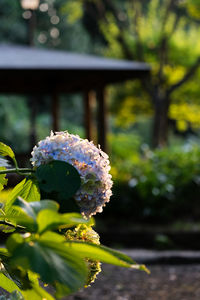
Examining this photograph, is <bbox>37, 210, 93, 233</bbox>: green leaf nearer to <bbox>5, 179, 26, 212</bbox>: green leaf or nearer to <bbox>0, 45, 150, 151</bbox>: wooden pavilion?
<bbox>5, 179, 26, 212</bbox>: green leaf

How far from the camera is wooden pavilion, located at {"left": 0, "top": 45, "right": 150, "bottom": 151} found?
27.5ft

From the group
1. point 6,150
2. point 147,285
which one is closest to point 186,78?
point 147,285

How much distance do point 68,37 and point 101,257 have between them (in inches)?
976

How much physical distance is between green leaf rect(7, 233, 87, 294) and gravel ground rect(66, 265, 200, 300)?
10.7ft

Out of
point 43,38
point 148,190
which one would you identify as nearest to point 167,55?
point 148,190

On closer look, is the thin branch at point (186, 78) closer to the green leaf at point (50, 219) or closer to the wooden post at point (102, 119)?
the wooden post at point (102, 119)

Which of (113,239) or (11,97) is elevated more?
(11,97)

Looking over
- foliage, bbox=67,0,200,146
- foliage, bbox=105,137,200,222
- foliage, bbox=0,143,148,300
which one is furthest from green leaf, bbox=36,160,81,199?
foliage, bbox=67,0,200,146

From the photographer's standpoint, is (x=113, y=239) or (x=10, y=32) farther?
(x=10, y=32)

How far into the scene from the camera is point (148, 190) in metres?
6.15

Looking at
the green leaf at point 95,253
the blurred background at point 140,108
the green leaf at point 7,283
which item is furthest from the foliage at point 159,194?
the green leaf at point 95,253

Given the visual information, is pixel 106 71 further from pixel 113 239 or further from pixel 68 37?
pixel 68 37

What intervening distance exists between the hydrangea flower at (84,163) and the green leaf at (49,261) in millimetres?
243

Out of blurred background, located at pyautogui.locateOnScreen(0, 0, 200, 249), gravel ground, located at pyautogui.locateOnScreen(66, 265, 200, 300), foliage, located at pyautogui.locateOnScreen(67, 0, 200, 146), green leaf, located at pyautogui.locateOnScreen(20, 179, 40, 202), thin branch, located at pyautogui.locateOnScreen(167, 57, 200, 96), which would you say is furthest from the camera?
foliage, located at pyautogui.locateOnScreen(67, 0, 200, 146)
